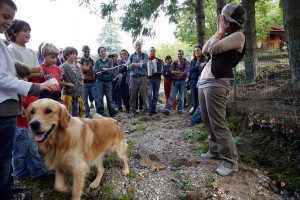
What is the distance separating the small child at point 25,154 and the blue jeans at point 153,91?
16.3 ft

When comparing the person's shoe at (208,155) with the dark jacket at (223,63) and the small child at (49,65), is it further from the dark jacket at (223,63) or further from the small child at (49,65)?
the small child at (49,65)

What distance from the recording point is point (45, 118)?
2629 millimetres

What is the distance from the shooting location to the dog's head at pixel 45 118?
8.37 feet

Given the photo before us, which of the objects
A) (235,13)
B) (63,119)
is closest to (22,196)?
(63,119)

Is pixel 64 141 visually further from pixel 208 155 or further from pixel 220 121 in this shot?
pixel 208 155

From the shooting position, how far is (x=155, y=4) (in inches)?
361

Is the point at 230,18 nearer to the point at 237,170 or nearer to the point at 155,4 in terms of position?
the point at 237,170

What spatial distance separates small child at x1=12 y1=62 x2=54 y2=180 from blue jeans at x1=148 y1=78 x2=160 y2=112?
196 inches

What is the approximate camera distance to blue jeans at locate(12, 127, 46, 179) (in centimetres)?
312

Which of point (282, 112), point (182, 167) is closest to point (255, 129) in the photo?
point (282, 112)

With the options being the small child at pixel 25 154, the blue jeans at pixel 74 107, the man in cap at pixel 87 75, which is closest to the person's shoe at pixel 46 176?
the small child at pixel 25 154

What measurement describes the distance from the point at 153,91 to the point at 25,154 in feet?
17.6

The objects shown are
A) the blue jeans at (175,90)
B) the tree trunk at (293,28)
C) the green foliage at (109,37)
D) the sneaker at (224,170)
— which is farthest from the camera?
the green foliage at (109,37)

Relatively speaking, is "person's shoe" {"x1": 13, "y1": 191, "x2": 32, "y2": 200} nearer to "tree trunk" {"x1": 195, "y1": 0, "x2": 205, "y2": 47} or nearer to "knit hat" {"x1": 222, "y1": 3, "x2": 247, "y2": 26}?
"knit hat" {"x1": 222, "y1": 3, "x2": 247, "y2": 26}
